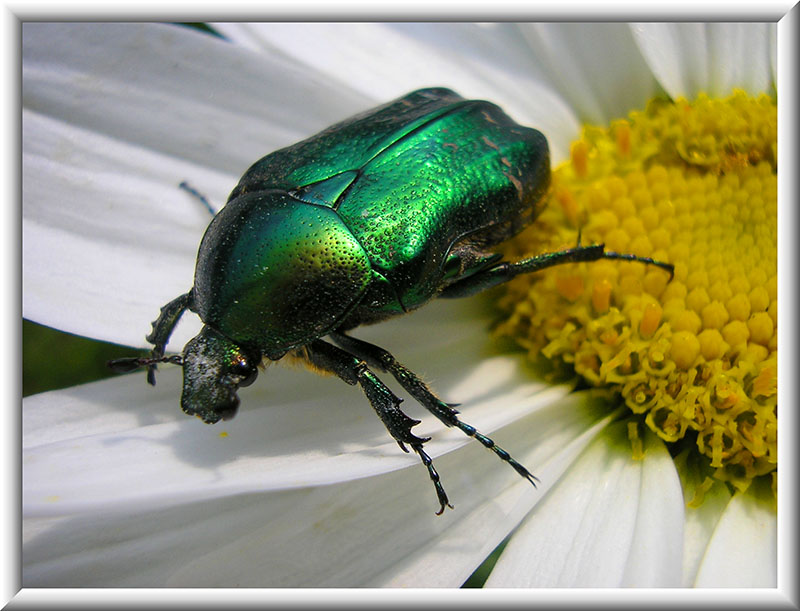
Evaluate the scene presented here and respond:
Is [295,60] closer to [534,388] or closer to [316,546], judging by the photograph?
[534,388]

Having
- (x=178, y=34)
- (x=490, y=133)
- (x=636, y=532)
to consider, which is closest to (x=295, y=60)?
(x=178, y=34)

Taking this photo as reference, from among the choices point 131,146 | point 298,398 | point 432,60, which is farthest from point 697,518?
point 131,146

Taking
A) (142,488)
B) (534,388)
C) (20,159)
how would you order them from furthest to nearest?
(534,388)
(20,159)
(142,488)

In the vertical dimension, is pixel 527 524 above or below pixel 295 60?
below

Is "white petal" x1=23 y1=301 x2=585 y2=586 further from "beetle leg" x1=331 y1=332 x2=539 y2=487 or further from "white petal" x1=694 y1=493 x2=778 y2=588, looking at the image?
"white petal" x1=694 y1=493 x2=778 y2=588

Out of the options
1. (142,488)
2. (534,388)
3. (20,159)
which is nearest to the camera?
(142,488)

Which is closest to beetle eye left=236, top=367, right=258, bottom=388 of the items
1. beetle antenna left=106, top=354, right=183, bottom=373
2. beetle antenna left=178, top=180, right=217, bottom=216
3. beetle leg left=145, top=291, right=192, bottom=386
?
beetle antenna left=106, top=354, right=183, bottom=373
